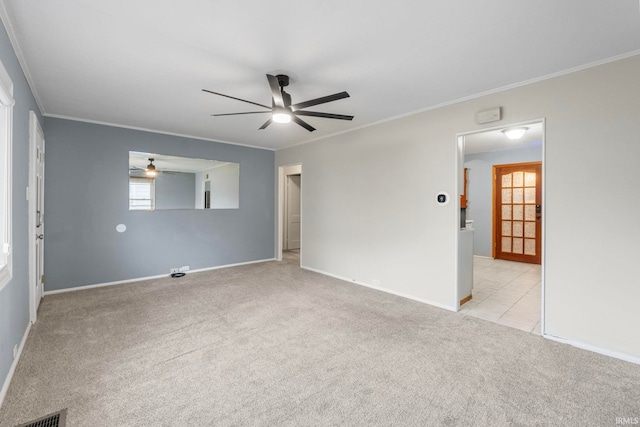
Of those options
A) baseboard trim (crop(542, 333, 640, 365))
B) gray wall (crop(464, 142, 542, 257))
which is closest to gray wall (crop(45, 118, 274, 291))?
baseboard trim (crop(542, 333, 640, 365))

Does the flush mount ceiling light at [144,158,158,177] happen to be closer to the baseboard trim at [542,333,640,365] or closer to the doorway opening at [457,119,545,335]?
the doorway opening at [457,119,545,335]

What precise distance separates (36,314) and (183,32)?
351cm

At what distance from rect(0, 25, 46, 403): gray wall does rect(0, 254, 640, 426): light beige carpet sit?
257 mm

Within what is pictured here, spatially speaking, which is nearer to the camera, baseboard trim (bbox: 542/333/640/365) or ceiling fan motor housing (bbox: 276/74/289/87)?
baseboard trim (bbox: 542/333/640/365)

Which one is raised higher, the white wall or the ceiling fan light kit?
the ceiling fan light kit

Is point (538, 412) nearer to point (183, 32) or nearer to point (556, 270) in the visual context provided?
point (556, 270)

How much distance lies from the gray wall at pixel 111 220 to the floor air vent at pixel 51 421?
10.7 ft

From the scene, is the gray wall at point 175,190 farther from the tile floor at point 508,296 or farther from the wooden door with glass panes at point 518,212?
the wooden door with glass panes at point 518,212

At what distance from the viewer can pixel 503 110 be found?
3.16 meters

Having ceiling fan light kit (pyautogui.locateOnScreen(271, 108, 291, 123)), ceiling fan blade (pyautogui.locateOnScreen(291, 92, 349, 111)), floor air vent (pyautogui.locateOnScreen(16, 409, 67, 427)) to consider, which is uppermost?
ceiling fan blade (pyautogui.locateOnScreen(291, 92, 349, 111))

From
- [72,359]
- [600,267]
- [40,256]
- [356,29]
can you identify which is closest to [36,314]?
[40,256]

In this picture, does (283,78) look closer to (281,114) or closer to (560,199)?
(281,114)

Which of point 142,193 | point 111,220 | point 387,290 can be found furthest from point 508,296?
point 111,220

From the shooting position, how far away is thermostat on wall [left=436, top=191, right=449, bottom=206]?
11.9 ft
